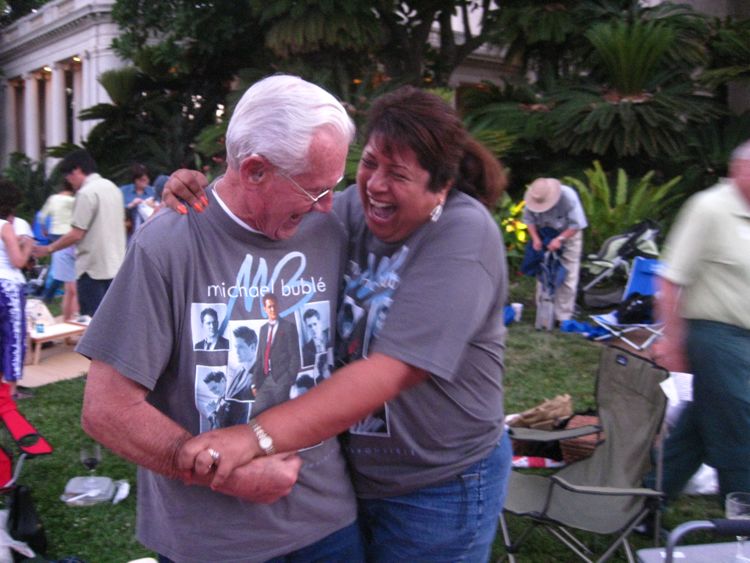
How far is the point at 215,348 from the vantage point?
157cm

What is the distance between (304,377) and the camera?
1701 mm

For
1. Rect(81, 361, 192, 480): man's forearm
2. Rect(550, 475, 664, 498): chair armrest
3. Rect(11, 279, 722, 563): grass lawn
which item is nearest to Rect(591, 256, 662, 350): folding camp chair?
Rect(11, 279, 722, 563): grass lawn

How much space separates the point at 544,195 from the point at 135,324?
7805mm

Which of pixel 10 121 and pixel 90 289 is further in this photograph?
pixel 10 121

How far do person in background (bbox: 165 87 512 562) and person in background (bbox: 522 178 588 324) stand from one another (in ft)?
23.0

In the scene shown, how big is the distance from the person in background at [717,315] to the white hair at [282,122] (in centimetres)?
259

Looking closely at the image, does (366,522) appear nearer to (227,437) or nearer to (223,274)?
(227,437)

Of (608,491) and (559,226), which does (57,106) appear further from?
(608,491)

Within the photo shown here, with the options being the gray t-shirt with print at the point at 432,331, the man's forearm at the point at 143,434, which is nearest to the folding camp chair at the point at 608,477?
the gray t-shirt with print at the point at 432,331

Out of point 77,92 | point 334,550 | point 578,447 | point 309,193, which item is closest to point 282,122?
point 309,193

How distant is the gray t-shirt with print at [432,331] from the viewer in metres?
1.62

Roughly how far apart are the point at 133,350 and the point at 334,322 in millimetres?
490

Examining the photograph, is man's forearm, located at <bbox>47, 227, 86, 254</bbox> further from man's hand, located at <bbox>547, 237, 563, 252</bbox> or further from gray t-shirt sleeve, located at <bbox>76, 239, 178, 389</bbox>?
gray t-shirt sleeve, located at <bbox>76, 239, 178, 389</bbox>

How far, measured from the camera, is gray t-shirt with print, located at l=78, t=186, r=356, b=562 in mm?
1486
